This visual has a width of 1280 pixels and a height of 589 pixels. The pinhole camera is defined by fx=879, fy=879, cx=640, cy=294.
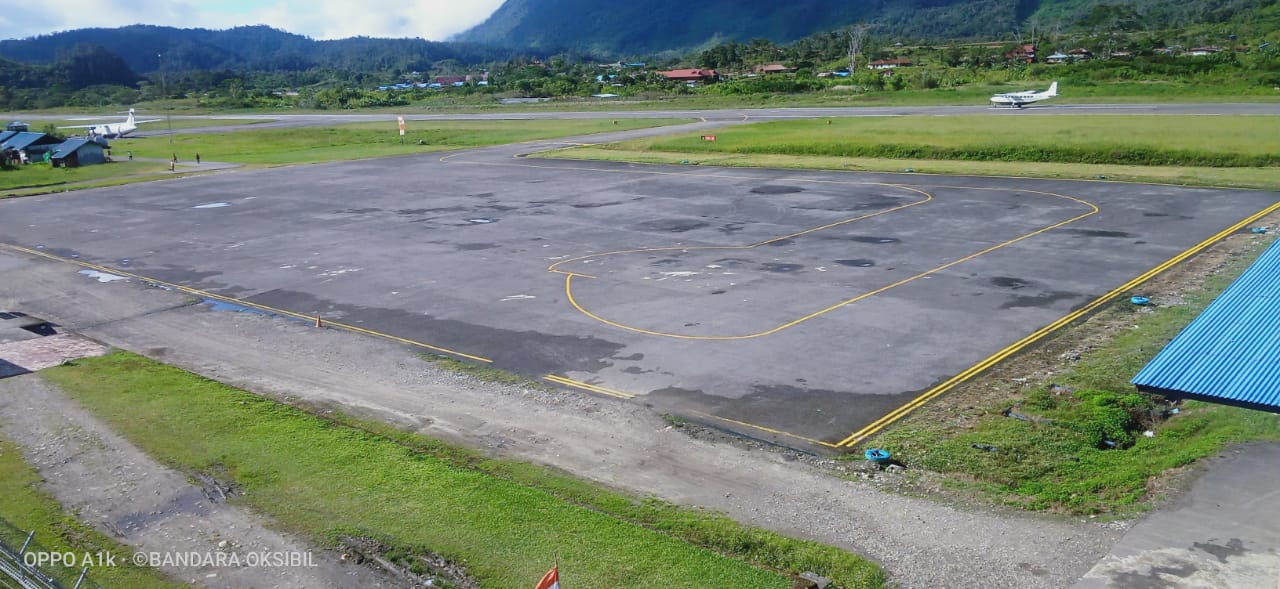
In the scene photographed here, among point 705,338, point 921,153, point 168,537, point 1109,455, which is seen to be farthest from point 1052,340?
point 921,153

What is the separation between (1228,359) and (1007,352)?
8.92 m

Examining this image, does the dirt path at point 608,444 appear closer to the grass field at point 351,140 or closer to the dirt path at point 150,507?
the dirt path at point 150,507

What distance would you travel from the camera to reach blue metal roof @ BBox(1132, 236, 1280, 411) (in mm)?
16828

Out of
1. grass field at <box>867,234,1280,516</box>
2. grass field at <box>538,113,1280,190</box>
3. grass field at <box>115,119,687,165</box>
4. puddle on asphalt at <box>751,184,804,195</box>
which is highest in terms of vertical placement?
grass field at <box>115,119,687,165</box>

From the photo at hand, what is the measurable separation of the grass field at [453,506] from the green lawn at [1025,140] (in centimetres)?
5918

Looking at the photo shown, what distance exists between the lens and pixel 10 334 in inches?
1307

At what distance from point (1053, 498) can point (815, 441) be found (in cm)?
550

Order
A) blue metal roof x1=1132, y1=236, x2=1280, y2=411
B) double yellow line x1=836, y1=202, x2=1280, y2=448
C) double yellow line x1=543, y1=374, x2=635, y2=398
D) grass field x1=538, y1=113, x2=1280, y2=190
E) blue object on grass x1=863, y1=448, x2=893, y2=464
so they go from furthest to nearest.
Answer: grass field x1=538, y1=113, x2=1280, y2=190, double yellow line x1=543, y1=374, x2=635, y2=398, double yellow line x1=836, y1=202, x2=1280, y2=448, blue object on grass x1=863, y1=448, x2=893, y2=464, blue metal roof x1=1132, y1=236, x2=1280, y2=411

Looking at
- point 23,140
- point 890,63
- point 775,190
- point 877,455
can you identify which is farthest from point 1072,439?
point 890,63

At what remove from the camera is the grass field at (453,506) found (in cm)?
1625

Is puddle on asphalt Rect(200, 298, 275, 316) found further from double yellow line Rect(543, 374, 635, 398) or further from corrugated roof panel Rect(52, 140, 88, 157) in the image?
corrugated roof panel Rect(52, 140, 88, 157)

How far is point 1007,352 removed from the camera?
89.7 feet

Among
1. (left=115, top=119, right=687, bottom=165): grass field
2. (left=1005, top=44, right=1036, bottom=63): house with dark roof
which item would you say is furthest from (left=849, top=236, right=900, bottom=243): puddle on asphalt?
(left=1005, top=44, right=1036, bottom=63): house with dark roof

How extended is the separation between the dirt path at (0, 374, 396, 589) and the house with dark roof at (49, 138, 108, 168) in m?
78.0
